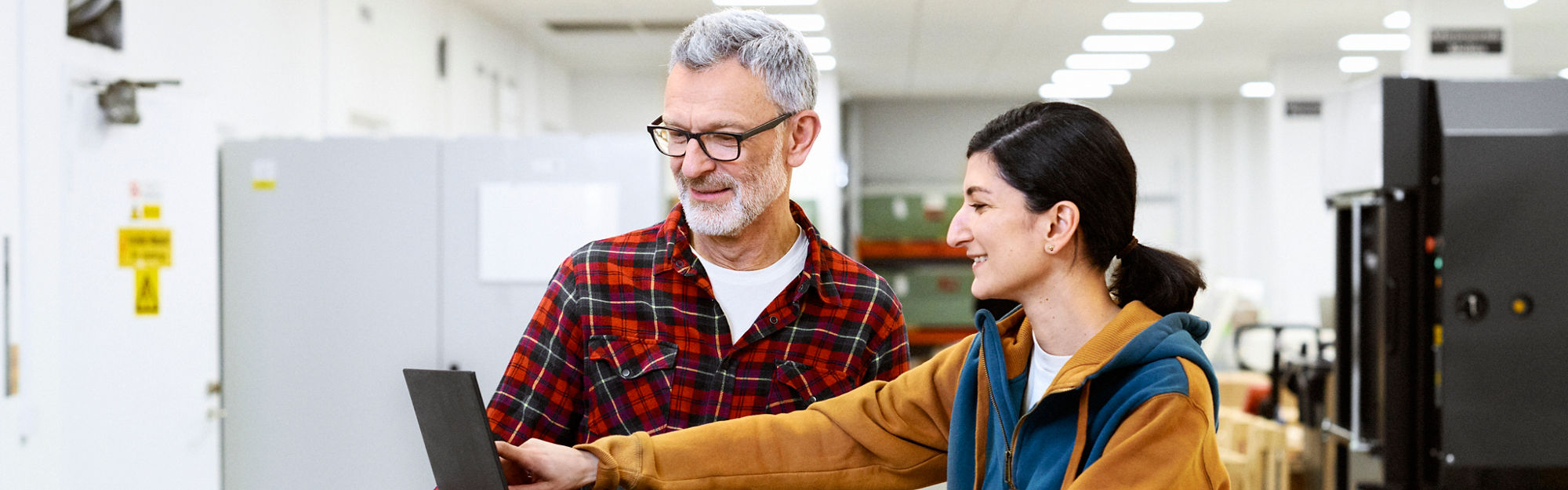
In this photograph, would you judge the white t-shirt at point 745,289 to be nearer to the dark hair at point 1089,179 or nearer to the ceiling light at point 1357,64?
the dark hair at point 1089,179

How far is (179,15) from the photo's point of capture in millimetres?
3350

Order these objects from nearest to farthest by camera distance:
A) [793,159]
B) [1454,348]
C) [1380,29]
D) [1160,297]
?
1. [1160,297]
2. [793,159]
3. [1454,348]
4. [1380,29]

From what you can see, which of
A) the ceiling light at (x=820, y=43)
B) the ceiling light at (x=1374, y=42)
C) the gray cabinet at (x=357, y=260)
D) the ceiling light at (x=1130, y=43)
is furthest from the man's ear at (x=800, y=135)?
the ceiling light at (x=1374, y=42)

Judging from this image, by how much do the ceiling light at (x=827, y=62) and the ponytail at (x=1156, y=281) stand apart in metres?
7.28

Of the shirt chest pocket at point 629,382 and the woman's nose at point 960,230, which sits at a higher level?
the woman's nose at point 960,230

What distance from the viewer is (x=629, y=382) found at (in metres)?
1.31

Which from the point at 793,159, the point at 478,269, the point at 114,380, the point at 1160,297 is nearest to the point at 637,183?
the point at 478,269

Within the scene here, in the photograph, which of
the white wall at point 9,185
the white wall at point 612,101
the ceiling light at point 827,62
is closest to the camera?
the white wall at point 9,185

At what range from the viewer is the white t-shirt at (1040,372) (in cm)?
118

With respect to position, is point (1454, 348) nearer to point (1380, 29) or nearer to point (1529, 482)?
point (1529, 482)

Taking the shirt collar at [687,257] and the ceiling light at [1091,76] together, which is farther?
the ceiling light at [1091,76]

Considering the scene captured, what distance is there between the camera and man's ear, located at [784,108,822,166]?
135 centimetres

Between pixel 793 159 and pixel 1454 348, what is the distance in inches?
66.6

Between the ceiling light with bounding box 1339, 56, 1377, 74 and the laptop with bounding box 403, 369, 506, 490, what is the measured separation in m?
8.91
